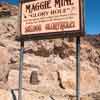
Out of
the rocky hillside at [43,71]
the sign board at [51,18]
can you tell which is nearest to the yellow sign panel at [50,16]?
the sign board at [51,18]

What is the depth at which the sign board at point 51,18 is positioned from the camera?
37.4ft

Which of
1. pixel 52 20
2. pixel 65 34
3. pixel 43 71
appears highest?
pixel 52 20

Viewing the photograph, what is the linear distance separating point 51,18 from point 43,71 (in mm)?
5885

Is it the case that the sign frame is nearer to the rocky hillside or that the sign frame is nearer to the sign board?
the sign board

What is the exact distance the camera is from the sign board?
37.4 ft

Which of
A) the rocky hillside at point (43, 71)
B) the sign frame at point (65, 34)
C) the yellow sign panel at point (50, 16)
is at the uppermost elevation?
the yellow sign panel at point (50, 16)

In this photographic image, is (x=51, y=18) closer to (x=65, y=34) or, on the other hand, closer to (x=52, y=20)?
(x=52, y=20)

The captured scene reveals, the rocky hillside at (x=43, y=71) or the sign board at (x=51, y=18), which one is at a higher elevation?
the sign board at (x=51, y=18)

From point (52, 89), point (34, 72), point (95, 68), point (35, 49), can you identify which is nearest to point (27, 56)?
point (35, 49)

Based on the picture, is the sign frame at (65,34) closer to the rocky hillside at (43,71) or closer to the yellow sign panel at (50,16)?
the yellow sign panel at (50,16)

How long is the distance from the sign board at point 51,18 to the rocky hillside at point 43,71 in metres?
0.97

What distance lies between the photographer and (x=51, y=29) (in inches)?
480

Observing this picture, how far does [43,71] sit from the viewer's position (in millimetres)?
17547

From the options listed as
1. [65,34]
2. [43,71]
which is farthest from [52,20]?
[43,71]
